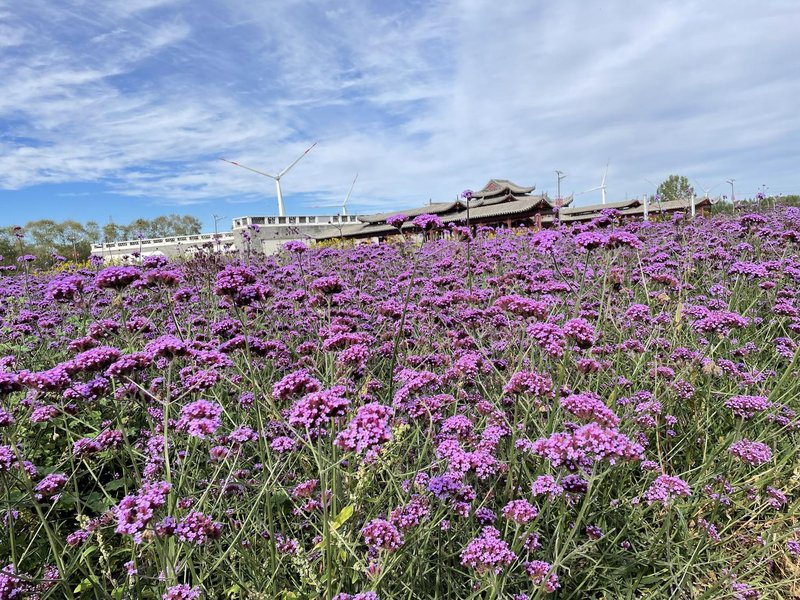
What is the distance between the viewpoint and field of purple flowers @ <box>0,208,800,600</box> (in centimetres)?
192

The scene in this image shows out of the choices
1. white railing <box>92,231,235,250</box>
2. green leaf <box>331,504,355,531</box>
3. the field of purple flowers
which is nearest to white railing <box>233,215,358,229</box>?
white railing <box>92,231,235,250</box>

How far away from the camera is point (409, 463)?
9.88 feet

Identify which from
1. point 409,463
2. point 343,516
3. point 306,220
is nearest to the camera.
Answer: point 343,516

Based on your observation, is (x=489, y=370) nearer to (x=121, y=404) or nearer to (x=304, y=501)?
(x=304, y=501)

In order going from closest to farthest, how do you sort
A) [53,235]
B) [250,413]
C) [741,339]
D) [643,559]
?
[643,559]
[250,413]
[741,339]
[53,235]

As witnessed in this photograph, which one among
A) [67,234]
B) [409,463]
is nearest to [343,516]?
[409,463]

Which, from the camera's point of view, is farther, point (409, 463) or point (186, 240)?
point (186, 240)

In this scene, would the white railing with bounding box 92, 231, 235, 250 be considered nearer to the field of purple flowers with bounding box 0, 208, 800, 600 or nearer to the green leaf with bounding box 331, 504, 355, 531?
the field of purple flowers with bounding box 0, 208, 800, 600

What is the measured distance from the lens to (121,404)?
11.9 ft

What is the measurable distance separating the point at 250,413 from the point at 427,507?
5.61ft

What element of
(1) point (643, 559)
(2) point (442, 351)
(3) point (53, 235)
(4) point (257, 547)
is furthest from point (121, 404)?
(3) point (53, 235)

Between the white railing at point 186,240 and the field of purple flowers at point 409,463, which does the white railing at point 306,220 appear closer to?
the white railing at point 186,240

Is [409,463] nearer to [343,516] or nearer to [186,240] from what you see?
[343,516]

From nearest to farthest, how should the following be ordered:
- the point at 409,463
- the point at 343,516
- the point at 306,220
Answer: the point at 343,516 → the point at 409,463 → the point at 306,220
